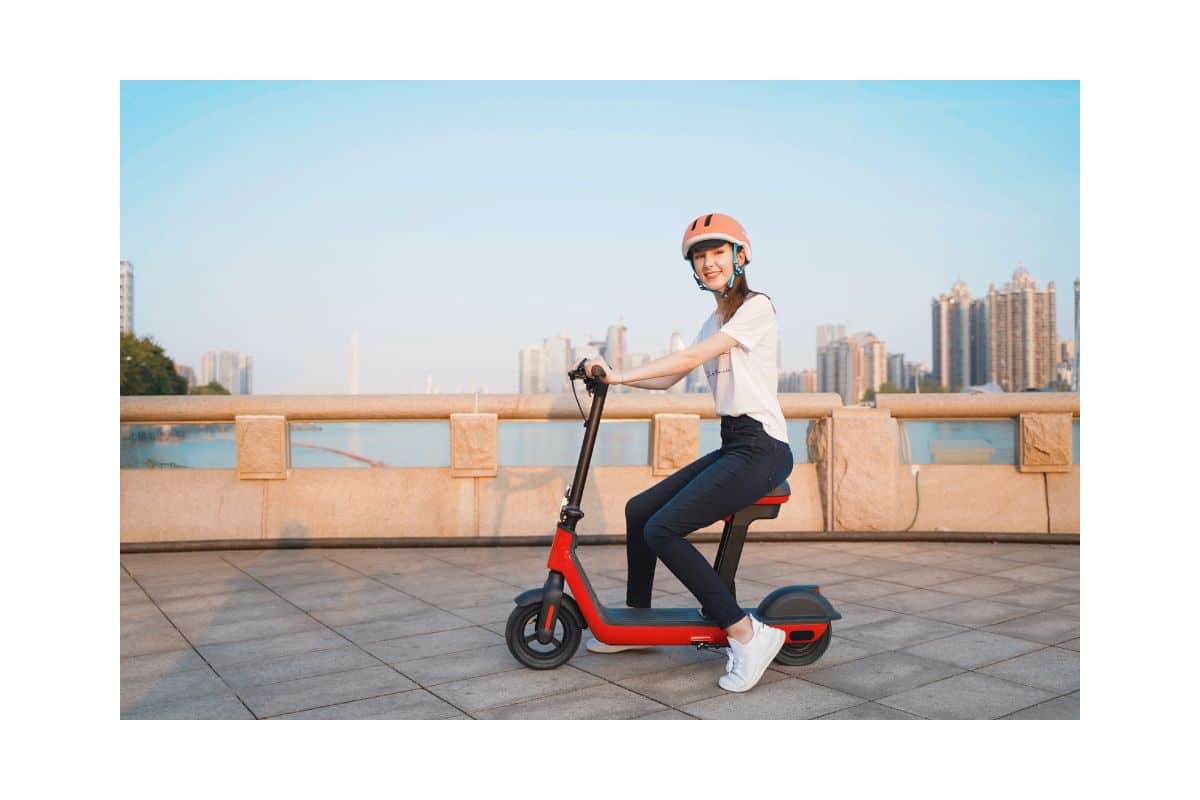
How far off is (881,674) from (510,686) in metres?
1.47

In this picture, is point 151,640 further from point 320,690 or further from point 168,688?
point 320,690

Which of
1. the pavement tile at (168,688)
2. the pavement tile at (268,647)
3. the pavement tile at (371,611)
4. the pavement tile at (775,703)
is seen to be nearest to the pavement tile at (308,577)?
the pavement tile at (371,611)

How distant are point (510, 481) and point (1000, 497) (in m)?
3.87

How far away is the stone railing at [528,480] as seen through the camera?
300 inches

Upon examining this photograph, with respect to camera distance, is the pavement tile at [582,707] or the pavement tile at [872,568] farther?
the pavement tile at [872,568]

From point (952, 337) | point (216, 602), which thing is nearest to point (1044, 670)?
point (216, 602)

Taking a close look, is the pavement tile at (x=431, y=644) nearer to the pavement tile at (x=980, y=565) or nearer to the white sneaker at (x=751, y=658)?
the white sneaker at (x=751, y=658)

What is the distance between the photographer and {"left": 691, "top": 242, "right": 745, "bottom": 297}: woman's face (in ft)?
13.0

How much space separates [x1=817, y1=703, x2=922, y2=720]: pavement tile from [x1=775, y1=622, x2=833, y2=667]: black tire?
55 cm

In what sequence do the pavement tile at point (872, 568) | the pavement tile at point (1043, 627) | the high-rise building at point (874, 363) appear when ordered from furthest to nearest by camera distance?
1. the high-rise building at point (874, 363)
2. the pavement tile at point (872, 568)
3. the pavement tile at point (1043, 627)

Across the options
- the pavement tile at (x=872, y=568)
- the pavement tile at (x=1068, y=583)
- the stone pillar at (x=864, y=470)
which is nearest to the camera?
the pavement tile at (x=1068, y=583)

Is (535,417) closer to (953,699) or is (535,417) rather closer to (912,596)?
(912,596)

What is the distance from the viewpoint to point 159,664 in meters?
4.23

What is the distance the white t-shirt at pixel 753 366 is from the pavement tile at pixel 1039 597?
233 cm
